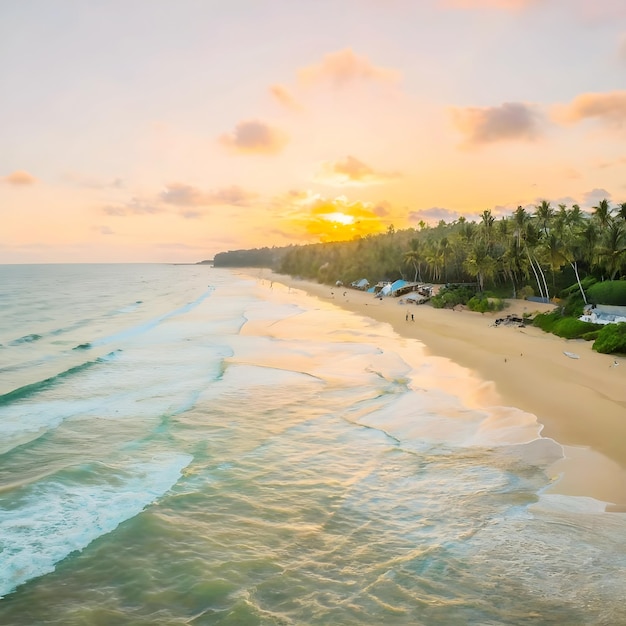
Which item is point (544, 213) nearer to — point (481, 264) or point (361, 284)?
point (481, 264)

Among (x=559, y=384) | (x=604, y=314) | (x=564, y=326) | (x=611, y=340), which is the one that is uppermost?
(x=604, y=314)

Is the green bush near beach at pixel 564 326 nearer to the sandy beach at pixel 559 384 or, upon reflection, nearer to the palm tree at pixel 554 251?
the sandy beach at pixel 559 384

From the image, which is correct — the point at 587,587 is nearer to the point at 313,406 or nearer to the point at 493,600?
the point at 493,600

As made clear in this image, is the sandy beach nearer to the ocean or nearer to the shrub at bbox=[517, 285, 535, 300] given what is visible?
the ocean

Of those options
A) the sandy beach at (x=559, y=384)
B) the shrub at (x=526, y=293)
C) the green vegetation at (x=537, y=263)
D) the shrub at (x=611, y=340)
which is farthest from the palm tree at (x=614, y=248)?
the shrub at (x=611, y=340)

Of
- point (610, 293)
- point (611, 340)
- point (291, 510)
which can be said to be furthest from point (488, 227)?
point (291, 510)

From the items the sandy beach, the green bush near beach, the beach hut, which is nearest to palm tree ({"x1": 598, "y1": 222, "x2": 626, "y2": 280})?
the sandy beach

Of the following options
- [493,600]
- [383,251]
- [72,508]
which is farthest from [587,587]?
[383,251]
